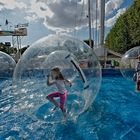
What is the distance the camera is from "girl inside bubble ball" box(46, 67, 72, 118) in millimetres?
6820

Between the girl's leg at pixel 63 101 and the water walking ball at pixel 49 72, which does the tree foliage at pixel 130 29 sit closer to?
the water walking ball at pixel 49 72

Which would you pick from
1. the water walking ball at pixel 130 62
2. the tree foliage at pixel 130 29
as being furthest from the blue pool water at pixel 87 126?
the tree foliage at pixel 130 29

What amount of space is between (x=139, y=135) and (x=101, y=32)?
25.1 metres

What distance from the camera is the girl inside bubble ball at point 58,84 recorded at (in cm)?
682

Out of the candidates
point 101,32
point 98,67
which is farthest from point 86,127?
point 101,32

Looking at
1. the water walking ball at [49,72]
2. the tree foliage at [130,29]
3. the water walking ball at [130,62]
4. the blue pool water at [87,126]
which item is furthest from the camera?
the tree foliage at [130,29]

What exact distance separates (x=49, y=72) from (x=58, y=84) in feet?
1.14

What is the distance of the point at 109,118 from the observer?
7469mm

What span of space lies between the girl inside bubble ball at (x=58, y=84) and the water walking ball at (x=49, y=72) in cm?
12

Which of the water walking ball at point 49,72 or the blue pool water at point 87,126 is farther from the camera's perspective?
the water walking ball at point 49,72

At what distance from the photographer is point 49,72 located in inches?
273

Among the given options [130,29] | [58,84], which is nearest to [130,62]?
[58,84]

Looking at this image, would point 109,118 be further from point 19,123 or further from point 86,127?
point 19,123

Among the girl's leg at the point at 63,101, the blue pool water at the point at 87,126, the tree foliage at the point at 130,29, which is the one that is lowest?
the blue pool water at the point at 87,126
